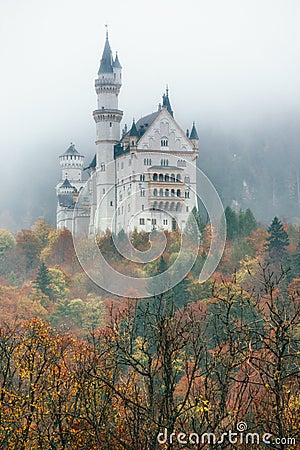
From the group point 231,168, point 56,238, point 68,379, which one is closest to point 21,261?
point 56,238

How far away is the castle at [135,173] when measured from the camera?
2913 inches

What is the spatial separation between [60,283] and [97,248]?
9.65 ft

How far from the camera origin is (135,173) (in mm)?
76125

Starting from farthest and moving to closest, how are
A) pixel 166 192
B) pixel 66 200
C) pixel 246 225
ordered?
pixel 66 200 → pixel 166 192 → pixel 246 225

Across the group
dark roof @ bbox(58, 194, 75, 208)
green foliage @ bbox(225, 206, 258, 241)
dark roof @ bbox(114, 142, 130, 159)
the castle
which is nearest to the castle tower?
dark roof @ bbox(58, 194, 75, 208)

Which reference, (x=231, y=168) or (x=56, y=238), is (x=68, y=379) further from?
(x=231, y=168)

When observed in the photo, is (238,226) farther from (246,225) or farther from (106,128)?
(106,128)

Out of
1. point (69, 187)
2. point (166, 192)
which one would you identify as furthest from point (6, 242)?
point (166, 192)

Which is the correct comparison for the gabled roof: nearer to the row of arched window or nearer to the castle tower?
the row of arched window

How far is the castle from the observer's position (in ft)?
243

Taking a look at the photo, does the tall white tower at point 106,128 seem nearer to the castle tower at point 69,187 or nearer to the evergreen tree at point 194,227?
the castle tower at point 69,187

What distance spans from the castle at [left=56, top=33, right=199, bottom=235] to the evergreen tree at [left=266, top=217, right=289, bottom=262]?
28.8 feet

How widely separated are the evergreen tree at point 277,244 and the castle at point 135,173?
877 cm

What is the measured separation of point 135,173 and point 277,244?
1621 cm
